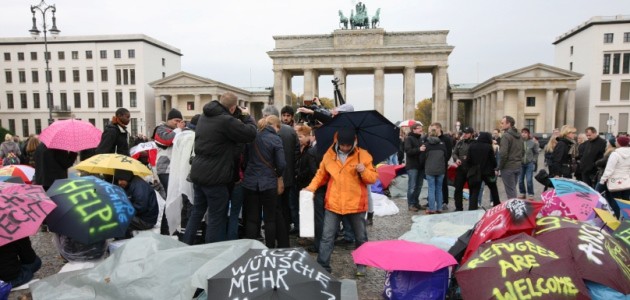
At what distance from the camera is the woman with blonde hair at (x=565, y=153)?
34.0 feet

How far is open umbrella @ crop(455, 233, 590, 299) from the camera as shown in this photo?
2.99 metres

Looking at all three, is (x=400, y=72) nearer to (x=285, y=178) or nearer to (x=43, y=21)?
(x=43, y=21)

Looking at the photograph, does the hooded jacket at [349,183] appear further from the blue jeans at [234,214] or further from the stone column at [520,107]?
the stone column at [520,107]

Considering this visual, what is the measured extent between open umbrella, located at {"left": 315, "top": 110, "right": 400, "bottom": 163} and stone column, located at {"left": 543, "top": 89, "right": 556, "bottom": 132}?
50493 mm

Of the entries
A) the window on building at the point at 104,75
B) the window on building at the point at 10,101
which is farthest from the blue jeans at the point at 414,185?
the window on building at the point at 10,101

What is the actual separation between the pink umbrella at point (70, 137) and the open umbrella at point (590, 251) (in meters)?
5.95

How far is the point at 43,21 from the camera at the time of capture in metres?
23.2

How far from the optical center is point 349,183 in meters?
4.92

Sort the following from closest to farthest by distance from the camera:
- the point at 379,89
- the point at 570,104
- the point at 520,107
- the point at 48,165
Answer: the point at 48,165 → the point at 520,107 → the point at 570,104 → the point at 379,89

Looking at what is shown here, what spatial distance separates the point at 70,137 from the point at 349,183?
422 cm

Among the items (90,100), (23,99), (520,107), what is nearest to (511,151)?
(520,107)

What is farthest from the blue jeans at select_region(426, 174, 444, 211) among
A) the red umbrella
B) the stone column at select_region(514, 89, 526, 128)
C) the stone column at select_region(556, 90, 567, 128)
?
the stone column at select_region(556, 90, 567, 128)

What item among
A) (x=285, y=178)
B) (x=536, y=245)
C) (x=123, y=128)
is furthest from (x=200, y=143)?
(x=536, y=245)

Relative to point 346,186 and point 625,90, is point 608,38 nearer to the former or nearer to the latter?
point 625,90
